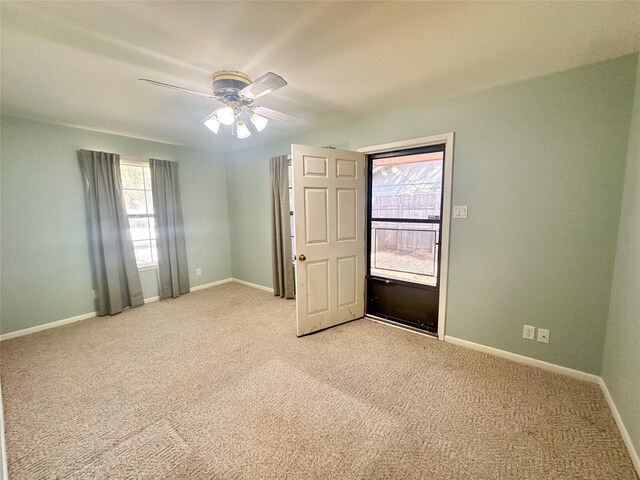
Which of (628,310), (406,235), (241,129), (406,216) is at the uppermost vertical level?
(241,129)

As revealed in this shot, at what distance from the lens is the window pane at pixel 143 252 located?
379cm

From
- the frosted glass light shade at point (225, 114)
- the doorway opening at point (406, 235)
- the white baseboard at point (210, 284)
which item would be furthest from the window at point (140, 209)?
the doorway opening at point (406, 235)

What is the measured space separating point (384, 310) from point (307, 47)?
2791mm

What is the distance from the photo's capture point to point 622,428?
5.04 feet

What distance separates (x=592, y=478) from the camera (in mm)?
1296

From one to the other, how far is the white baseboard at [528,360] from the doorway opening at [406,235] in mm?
284

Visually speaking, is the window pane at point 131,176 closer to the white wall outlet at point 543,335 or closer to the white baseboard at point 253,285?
the white baseboard at point 253,285

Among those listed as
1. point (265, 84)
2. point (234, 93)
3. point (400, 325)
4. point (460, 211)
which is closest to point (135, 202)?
point (234, 93)

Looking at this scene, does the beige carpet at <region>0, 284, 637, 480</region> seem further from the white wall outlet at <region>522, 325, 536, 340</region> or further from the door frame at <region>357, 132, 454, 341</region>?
the door frame at <region>357, 132, 454, 341</region>

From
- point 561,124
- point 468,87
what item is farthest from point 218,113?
point 561,124

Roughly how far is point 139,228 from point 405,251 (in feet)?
12.6

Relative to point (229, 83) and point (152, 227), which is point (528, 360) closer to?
point (229, 83)

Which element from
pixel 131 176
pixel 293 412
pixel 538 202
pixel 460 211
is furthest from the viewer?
pixel 131 176

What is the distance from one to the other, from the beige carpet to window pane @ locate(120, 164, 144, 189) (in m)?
2.13
